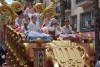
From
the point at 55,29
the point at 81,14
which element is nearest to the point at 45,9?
the point at 55,29

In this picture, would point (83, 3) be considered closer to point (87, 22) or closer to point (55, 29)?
point (87, 22)

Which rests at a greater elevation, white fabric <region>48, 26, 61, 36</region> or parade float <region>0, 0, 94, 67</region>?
white fabric <region>48, 26, 61, 36</region>

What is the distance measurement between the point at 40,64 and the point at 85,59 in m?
1.18

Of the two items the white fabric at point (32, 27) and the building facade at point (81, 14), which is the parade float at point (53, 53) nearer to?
the white fabric at point (32, 27)

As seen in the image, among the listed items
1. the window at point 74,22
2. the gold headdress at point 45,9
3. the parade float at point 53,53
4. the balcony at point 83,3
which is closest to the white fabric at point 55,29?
the gold headdress at point 45,9

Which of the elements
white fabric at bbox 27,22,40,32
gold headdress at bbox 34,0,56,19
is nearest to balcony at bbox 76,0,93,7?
gold headdress at bbox 34,0,56,19

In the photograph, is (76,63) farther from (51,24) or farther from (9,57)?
(9,57)

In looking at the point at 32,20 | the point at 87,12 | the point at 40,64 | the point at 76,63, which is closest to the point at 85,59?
the point at 76,63

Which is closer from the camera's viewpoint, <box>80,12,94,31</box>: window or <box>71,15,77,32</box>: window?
<box>80,12,94,31</box>: window

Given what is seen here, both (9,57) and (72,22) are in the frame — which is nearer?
(9,57)

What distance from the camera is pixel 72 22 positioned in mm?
33875

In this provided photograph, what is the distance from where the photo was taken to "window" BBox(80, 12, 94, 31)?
27892 millimetres

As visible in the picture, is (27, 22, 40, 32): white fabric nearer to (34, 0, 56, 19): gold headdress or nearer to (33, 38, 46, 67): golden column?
(34, 0, 56, 19): gold headdress

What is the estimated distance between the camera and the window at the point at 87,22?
91.5 feet
